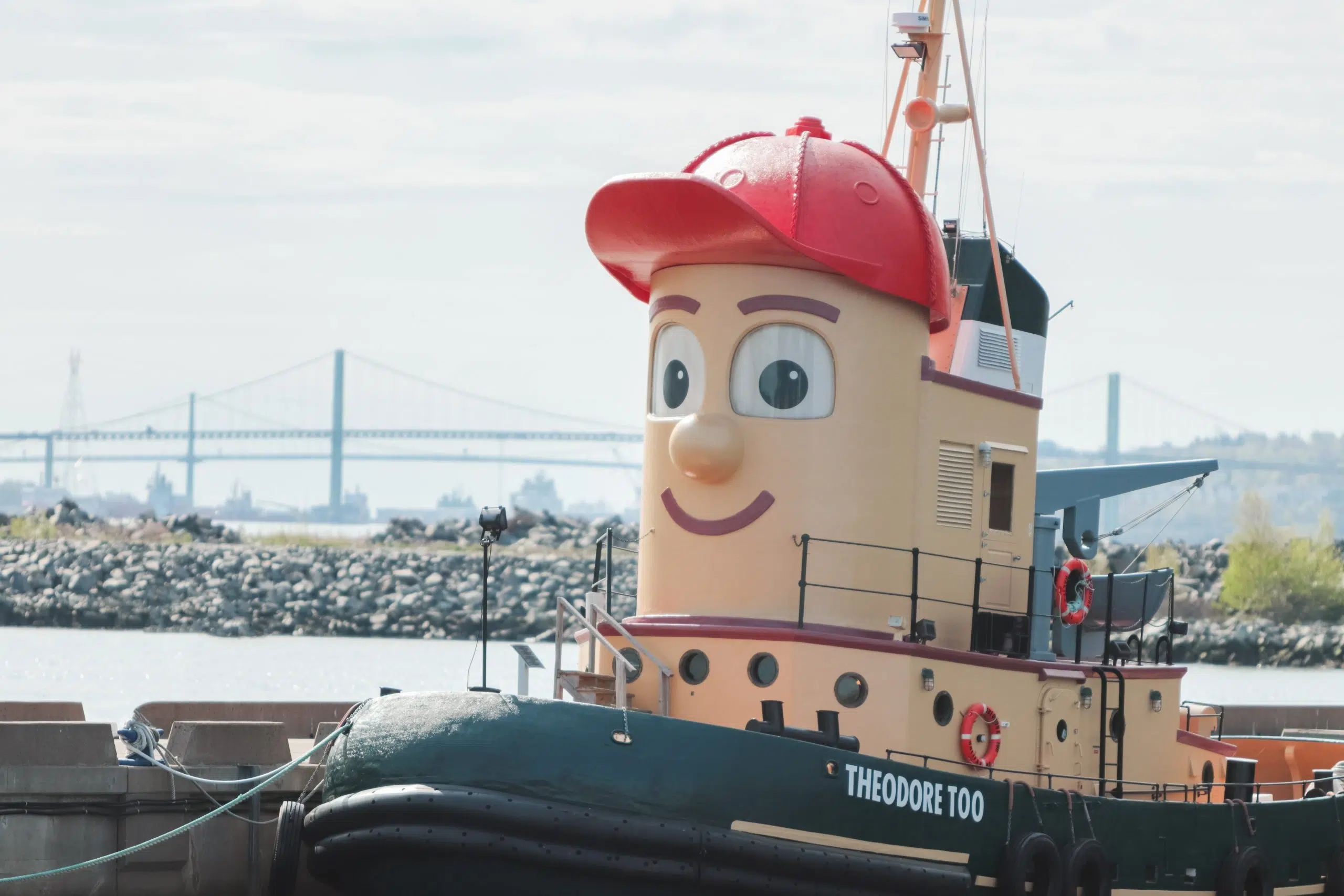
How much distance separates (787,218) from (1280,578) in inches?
2372

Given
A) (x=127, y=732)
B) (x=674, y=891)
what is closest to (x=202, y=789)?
(x=127, y=732)

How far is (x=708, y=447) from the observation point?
1189 cm

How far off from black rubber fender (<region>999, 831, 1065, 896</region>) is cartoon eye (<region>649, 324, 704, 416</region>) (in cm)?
334

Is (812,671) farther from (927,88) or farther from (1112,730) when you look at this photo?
(927,88)

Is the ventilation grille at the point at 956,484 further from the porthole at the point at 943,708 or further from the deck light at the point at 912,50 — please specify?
the deck light at the point at 912,50

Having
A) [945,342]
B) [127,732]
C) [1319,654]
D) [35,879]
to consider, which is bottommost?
[1319,654]

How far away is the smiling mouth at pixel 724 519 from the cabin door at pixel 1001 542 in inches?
65.9

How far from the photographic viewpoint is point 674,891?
10.2 meters

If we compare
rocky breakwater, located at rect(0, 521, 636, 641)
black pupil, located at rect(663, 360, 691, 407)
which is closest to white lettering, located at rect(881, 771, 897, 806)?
black pupil, located at rect(663, 360, 691, 407)

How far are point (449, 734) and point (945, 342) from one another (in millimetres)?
5478

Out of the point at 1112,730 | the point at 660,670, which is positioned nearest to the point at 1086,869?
the point at 1112,730

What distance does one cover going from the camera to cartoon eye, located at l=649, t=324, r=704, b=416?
12219 mm

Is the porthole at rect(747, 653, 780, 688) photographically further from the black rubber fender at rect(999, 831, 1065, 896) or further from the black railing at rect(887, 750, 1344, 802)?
the black rubber fender at rect(999, 831, 1065, 896)

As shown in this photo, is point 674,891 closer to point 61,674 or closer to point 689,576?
point 689,576
